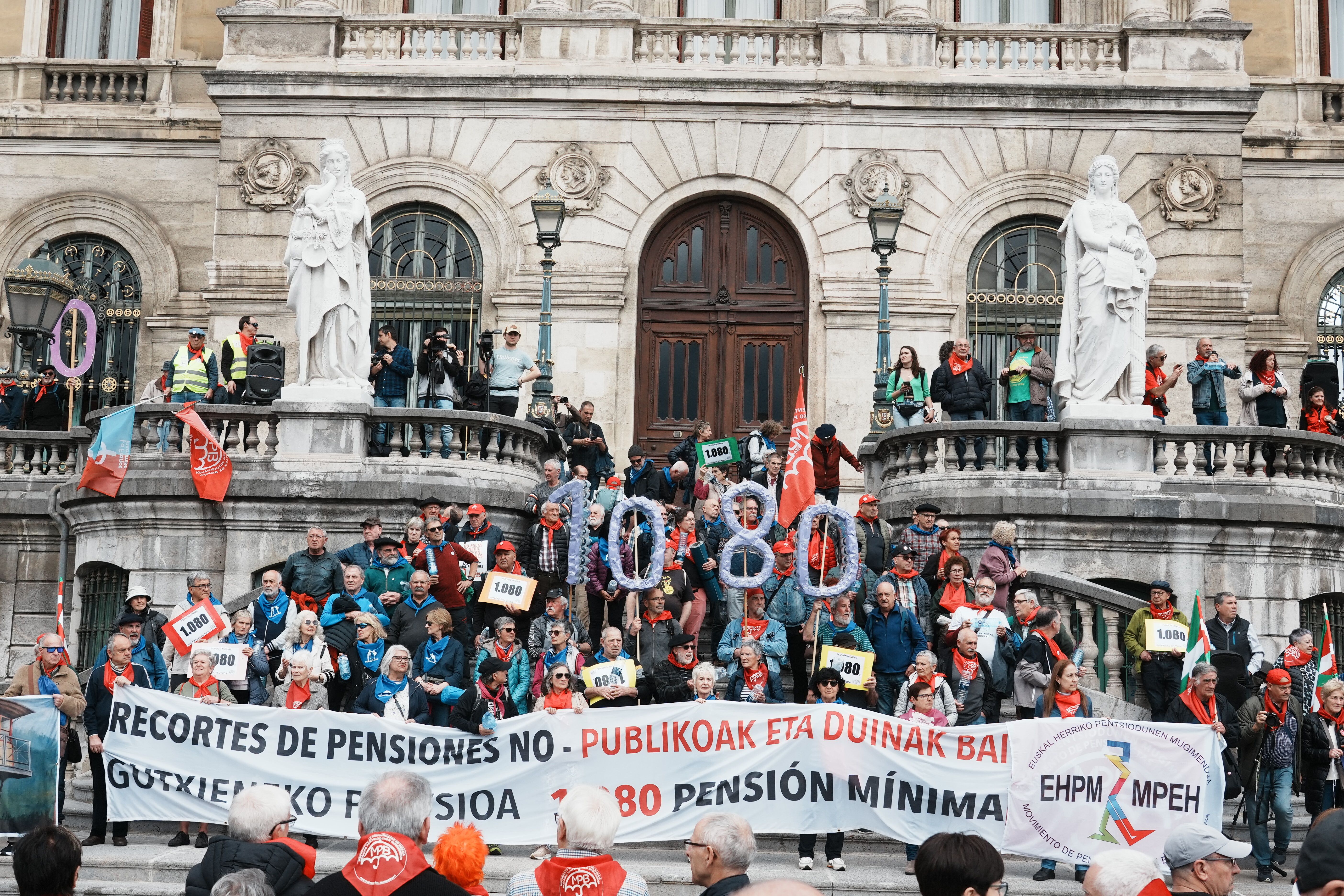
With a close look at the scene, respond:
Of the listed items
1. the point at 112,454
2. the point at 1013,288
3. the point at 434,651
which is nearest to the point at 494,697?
the point at 434,651

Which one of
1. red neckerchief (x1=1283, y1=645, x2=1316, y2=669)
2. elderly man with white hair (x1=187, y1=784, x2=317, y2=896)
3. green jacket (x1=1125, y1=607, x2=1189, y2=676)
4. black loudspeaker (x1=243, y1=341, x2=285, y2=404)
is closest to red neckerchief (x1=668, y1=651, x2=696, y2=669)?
green jacket (x1=1125, y1=607, x2=1189, y2=676)

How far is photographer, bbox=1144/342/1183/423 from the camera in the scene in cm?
2138

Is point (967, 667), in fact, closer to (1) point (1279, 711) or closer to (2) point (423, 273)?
(1) point (1279, 711)

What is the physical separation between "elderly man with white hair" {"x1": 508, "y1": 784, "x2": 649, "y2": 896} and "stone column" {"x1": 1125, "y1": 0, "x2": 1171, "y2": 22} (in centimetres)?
2211

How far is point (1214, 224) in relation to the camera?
26984 mm

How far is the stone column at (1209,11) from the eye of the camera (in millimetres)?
26953

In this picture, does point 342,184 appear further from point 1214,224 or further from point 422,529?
point 1214,224

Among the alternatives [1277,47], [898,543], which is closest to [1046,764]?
[898,543]

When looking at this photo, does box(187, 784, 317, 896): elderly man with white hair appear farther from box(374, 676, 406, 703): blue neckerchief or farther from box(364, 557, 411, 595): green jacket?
box(364, 557, 411, 595): green jacket

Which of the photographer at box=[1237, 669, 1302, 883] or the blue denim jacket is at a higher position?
the blue denim jacket

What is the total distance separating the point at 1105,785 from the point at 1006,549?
4.52m

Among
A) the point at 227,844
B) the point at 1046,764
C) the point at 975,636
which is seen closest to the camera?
the point at 227,844

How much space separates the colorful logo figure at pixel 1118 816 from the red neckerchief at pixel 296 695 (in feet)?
20.4

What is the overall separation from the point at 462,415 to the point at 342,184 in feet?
10.0
